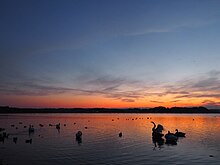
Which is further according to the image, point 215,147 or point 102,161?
point 215,147

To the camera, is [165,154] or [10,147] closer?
[165,154]

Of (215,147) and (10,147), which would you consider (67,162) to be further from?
(215,147)

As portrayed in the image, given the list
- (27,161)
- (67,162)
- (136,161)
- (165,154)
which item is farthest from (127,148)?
(27,161)

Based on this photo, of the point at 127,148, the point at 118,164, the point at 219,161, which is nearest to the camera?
the point at 118,164

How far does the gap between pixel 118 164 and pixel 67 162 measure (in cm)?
592

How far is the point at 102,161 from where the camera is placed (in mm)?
32406

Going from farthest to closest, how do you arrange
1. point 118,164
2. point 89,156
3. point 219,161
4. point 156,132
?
1. point 156,132
2. point 89,156
3. point 219,161
4. point 118,164

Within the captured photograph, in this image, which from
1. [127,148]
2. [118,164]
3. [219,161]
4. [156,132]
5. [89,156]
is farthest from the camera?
[156,132]

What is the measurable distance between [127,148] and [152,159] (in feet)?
28.3

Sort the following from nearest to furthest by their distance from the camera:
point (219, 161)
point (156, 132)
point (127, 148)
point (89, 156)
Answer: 1. point (219, 161)
2. point (89, 156)
3. point (127, 148)
4. point (156, 132)

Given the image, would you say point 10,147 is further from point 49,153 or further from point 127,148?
point 127,148

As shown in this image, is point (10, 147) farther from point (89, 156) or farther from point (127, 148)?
point (127, 148)

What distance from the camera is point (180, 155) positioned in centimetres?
3712

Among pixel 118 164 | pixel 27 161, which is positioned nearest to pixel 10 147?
pixel 27 161
